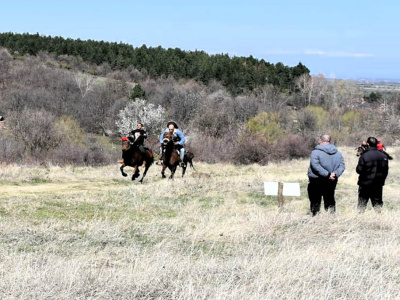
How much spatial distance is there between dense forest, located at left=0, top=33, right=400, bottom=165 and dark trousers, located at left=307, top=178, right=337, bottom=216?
2899 centimetres

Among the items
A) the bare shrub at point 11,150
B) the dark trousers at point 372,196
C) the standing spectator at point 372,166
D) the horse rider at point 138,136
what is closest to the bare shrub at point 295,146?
the bare shrub at point 11,150

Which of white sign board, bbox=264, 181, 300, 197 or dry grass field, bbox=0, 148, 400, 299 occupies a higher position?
white sign board, bbox=264, 181, 300, 197

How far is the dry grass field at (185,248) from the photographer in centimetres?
612

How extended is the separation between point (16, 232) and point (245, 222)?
4657 millimetres

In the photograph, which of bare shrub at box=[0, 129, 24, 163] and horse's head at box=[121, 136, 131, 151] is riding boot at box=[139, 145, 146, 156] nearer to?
horse's head at box=[121, 136, 131, 151]

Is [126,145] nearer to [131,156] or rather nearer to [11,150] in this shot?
[131,156]

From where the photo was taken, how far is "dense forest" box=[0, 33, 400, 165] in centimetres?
4500

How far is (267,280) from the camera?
6387 millimetres

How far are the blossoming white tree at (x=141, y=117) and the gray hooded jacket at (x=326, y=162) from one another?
6352cm

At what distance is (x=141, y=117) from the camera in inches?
3081

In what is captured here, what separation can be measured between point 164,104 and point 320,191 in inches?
3232

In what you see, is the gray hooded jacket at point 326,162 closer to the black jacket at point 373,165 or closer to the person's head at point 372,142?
the black jacket at point 373,165

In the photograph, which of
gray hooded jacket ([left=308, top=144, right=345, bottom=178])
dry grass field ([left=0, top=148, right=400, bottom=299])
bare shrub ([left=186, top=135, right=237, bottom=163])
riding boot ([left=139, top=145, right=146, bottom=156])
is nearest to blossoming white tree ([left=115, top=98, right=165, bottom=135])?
bare shrub ([left=186, top=135, right=237, bottom=163])

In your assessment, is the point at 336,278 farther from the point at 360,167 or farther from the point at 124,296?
the point at 360,167
